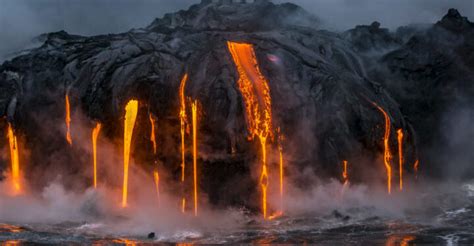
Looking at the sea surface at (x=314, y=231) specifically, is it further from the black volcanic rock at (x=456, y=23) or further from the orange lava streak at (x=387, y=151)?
the black volcanic rock at (x=456, y=23)

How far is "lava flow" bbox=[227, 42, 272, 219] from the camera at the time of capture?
1144 inches

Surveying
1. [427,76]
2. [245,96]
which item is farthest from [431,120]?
[245,96]

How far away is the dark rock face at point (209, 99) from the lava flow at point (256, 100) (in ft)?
1.12

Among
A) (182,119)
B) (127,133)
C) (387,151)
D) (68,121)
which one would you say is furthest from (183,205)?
(387,151)

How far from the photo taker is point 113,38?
34031 mm

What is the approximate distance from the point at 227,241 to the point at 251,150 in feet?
25.0

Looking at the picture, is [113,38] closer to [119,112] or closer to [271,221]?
[119,112]

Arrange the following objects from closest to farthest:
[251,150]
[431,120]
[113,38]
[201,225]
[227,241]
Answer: [227,241] < [201,225] < [251,150] < [113,38] < [431,120]

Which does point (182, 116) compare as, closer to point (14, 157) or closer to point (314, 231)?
point (14, 157)

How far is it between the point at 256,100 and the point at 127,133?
631 cm

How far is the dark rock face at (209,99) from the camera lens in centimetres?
2925

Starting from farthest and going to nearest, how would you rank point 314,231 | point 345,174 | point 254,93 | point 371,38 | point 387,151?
point 371,38 < point 387,151 < point 345,174 < point 254,93 < point 314,231

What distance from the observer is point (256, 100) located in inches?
1168

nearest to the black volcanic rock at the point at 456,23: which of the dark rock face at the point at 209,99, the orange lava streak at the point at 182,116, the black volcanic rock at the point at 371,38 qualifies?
the black volcanic rock at the point at 371,38
